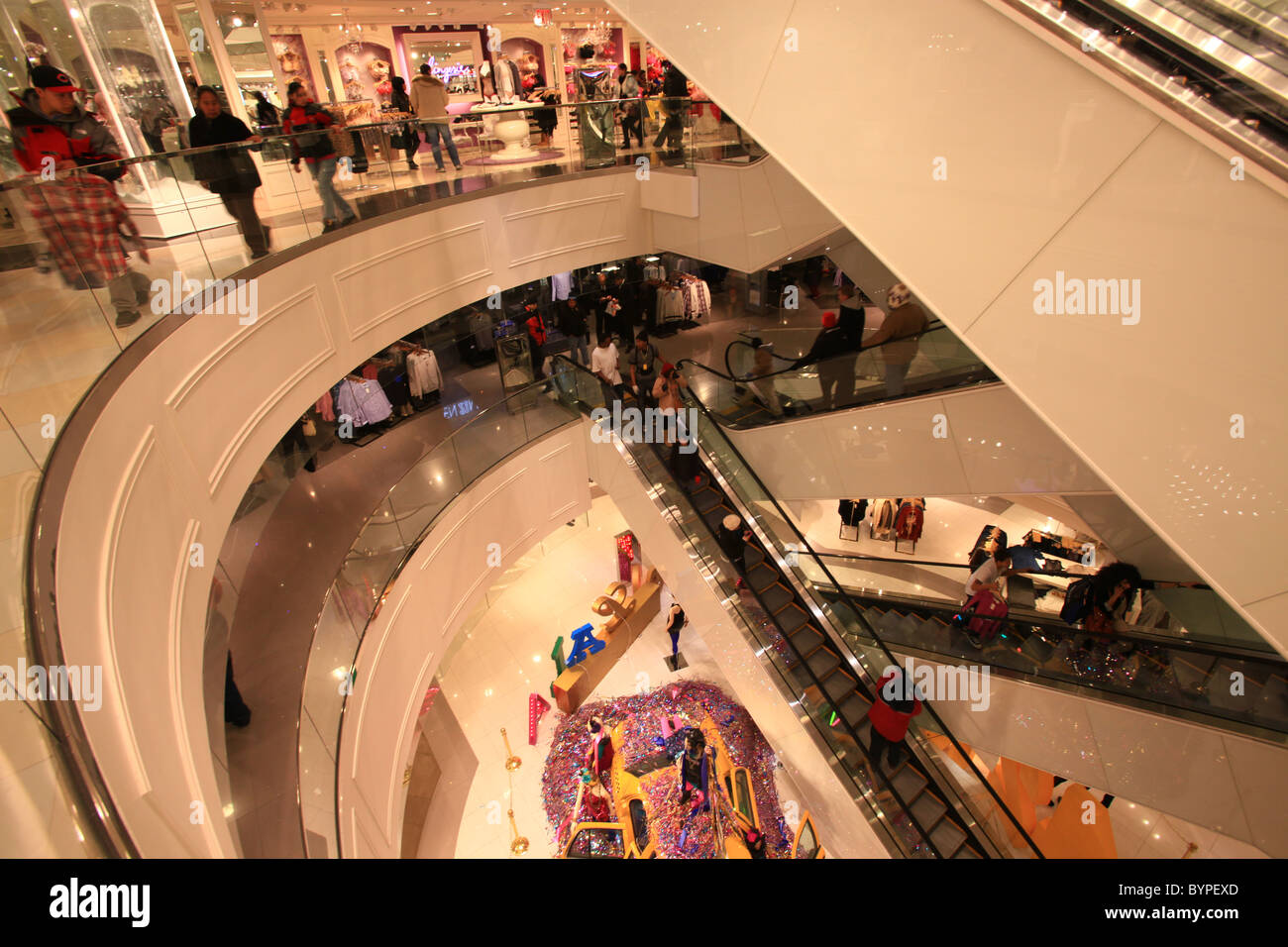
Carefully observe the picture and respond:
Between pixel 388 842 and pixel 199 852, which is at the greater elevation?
pixel 199 852

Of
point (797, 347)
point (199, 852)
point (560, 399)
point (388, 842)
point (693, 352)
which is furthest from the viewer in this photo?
point (693, 352)

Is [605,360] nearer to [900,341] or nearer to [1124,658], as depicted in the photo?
[900,341]

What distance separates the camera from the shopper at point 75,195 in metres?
Result: 3.20

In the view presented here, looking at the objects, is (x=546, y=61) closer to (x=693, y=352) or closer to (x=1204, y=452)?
(x=693, y=352)

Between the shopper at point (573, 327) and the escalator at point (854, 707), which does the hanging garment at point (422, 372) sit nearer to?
the shopper at point (573, 327)

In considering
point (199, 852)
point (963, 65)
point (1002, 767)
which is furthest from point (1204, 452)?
point (1002, 767)

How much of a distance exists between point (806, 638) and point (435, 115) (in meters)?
8.64

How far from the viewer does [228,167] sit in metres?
4.89

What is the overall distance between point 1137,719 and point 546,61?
21.0 meters

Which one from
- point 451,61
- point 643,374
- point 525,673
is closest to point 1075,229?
point 643,374

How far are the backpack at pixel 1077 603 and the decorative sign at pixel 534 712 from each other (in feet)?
24.8

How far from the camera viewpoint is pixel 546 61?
60.0ft

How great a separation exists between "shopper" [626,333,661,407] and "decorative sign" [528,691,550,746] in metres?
5.38

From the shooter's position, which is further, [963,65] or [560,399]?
[560,399]
